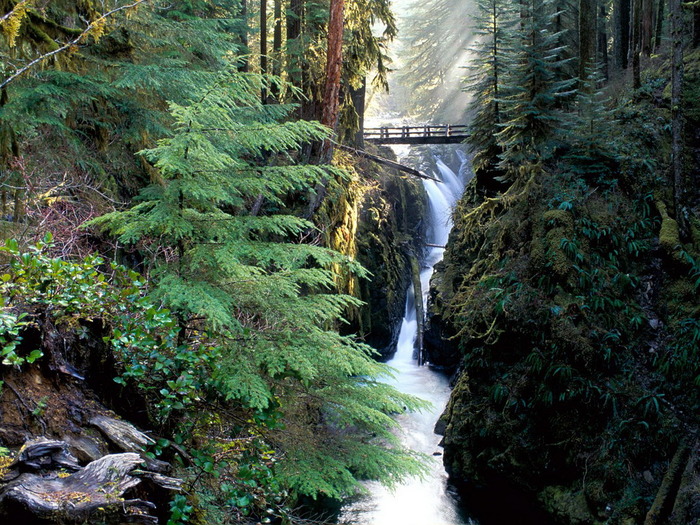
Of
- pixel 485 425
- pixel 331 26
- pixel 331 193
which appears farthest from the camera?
pixel 331 193

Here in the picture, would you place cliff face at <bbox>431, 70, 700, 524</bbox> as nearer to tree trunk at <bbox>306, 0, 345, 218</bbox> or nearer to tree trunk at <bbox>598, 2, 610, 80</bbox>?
tree trunk at <bbox>306, 0, 345, 218</bbox>

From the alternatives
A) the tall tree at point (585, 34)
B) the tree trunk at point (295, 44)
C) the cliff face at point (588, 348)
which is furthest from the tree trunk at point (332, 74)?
the tall tree at point (585, 34)

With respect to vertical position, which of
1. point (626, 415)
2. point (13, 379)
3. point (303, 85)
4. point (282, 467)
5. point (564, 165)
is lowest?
point (626, 415)

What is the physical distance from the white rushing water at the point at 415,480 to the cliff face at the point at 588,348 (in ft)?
2.47

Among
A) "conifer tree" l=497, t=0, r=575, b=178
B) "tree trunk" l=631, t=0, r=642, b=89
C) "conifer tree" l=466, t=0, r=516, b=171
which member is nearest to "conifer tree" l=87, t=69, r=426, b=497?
"conifer tree" l=497, t=0, r=575, b=178

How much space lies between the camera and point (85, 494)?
2.63 meters

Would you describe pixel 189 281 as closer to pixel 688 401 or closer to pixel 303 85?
pixel 688 401

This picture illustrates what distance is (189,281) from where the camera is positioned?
404 centimetres

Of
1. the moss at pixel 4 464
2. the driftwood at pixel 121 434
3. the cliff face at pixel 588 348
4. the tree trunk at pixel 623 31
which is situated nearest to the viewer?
the moss at pixel 4 464

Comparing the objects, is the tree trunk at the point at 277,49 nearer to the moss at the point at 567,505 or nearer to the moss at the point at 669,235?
the moss at the point at 669,235

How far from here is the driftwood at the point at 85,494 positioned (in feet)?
8.25

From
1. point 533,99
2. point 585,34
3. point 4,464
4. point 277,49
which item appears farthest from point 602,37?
point 4,464

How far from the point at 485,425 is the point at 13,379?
8625mm

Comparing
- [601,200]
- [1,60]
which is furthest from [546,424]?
[1,60]
